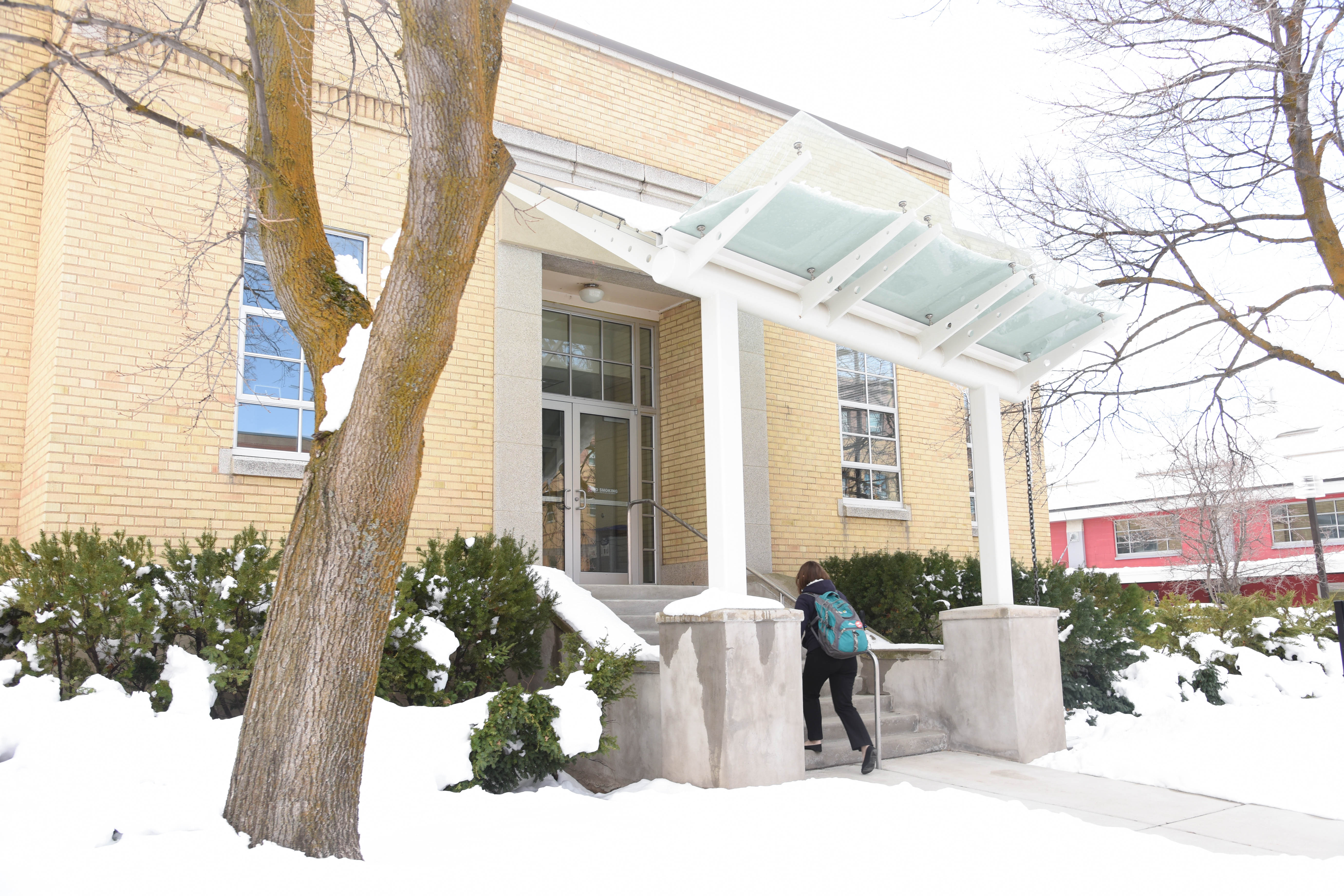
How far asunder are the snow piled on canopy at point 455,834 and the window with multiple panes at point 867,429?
700 cm

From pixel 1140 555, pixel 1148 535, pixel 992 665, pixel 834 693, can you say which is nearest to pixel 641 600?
pixel 834 693

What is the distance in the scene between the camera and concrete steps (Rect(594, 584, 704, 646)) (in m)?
9.42

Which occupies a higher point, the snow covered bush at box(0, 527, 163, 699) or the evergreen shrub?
the snow covered bush at box(0, 527, 163, 699)

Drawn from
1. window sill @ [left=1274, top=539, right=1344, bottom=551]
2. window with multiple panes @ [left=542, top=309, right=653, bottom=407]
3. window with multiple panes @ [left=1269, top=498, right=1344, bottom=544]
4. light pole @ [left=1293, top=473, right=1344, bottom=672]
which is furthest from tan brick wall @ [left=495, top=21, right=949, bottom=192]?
window sill @ [left=1274, top=539, right=1344, bottom=551]

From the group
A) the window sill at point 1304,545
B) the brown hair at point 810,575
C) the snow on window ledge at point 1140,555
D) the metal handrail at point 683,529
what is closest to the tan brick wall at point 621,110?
the metal handrail at point 683,529

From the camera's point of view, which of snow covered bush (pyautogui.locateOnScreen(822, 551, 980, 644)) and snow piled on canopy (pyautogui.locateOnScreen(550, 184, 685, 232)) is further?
snow covered bush (pyautogui.locateOnScreen(822, 551, 980, 644))

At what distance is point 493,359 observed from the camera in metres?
9.98

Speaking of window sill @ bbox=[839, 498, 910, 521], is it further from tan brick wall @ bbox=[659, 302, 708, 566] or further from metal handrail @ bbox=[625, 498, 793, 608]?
tan brick wall @ bbox=[659, 302, 708, 566]

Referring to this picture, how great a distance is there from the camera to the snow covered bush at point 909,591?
10.4 meters

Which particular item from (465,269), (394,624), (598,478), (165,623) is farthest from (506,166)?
(598,478)

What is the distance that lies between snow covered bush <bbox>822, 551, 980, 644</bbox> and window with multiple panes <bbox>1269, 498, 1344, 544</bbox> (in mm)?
22513

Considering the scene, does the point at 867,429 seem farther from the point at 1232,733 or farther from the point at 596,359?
the point at 1232,733

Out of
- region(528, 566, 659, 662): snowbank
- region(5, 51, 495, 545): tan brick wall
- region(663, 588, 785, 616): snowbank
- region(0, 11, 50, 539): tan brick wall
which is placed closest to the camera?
region(663, 588, 785, 616): snowbank

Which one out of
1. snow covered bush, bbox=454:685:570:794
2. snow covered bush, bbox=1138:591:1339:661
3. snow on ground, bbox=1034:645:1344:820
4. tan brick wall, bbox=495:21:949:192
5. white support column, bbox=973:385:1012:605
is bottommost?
snow on ground, bbox=1034:645:1344:820
